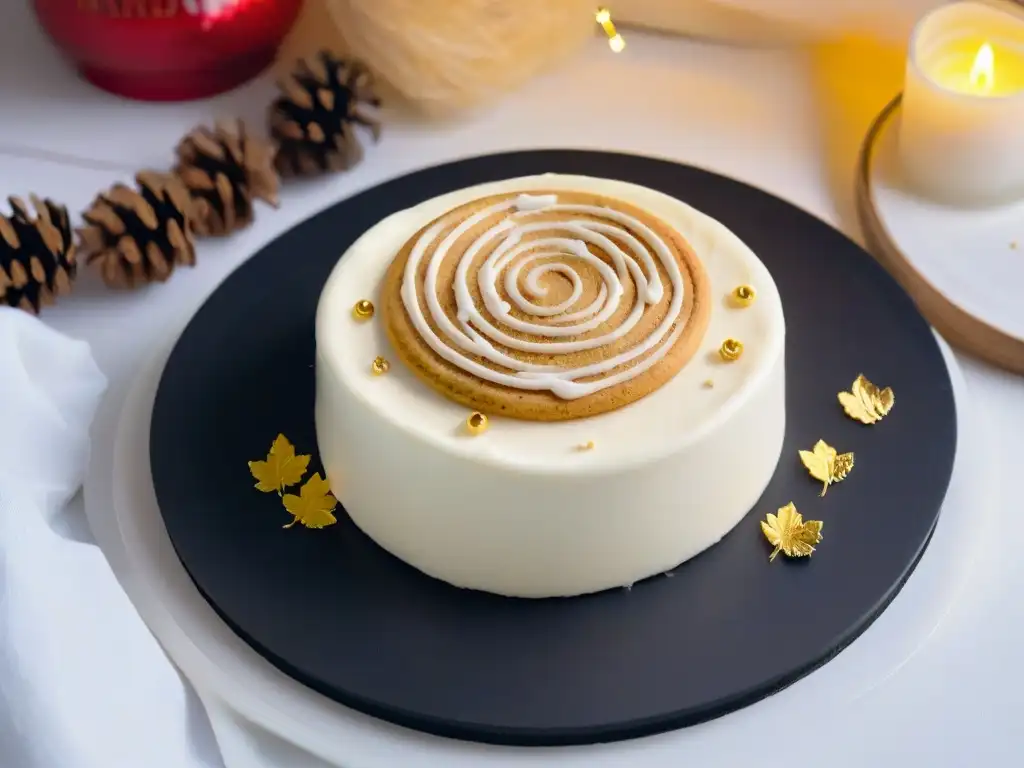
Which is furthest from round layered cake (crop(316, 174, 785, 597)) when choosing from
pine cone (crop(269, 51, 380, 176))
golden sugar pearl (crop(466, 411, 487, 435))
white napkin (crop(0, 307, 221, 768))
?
pine cone (crop(269, 51, 380, 176))

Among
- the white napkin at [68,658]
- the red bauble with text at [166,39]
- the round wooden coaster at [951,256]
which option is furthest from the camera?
the red bauble with text at [166,39]

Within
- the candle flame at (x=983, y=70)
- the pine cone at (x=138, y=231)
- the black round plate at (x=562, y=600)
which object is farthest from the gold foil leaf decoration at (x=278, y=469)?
the candle flame at (x=983, y=70)

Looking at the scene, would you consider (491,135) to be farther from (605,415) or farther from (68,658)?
(68,658)

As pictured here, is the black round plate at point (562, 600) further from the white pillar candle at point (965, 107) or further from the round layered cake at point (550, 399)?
the white pillar candle at point (965, 107)

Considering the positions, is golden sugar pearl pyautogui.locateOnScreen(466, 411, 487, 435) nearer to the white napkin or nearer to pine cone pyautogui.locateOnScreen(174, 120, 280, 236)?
the white napkin

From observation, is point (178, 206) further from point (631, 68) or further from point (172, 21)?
point (631, 68)

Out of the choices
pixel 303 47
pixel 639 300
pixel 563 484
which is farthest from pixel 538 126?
pixel 563 484
